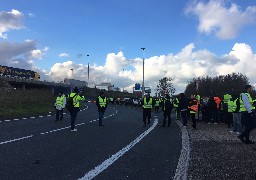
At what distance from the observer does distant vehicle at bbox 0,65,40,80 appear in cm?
8719

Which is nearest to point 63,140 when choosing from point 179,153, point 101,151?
point 101,151

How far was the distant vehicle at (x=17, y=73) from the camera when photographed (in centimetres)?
8719

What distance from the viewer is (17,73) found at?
95250 millimetres

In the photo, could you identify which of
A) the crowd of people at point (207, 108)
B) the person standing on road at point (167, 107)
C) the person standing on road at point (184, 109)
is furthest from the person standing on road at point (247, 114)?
the person standing on road at point (167, 107)

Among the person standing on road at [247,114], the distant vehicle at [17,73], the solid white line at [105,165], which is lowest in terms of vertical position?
the solid white line at [105,165]

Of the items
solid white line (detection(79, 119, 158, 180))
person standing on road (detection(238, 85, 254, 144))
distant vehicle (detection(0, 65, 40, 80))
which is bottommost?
solid white line (detection(79, 119, 158, 180))

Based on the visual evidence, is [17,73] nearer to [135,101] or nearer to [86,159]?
[135,101]

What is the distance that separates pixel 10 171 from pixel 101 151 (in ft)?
10.1

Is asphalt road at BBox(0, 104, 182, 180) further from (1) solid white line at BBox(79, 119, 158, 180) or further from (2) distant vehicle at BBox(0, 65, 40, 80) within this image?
(2) distant vehicle at BBox(0, 65, 40, 80)

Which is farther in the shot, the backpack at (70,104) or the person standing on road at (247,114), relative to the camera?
the backpack at (70,104)

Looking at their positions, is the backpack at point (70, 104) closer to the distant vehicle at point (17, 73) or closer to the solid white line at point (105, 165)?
the solid white line at point (105, 165)

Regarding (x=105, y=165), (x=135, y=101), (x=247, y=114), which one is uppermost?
(x=135, y=101)

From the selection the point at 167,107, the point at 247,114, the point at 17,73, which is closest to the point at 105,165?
the point at 247,114

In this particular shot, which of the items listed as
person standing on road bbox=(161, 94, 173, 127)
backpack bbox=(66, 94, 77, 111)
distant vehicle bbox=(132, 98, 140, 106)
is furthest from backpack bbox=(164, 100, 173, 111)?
distant vehicle bbox=(132, 98, 140, 106)
